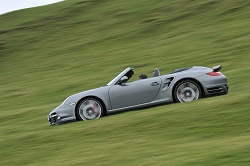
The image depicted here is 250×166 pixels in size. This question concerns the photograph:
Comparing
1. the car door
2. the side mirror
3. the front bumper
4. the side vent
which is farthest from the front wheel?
the front bumper

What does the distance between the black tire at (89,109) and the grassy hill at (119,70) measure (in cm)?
40

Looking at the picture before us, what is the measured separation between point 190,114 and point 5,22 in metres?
32.8

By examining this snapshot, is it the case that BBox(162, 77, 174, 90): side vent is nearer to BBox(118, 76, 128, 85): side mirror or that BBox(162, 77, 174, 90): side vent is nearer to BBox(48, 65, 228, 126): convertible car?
BBox(48, 65, 228, 126): convertible car

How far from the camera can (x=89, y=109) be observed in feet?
40.4

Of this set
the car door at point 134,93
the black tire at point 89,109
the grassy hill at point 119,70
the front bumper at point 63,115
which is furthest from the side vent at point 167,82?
the front bumper at point 63,115

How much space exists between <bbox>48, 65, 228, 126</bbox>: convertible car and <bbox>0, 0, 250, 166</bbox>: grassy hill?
349mm

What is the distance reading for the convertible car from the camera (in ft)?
39.5

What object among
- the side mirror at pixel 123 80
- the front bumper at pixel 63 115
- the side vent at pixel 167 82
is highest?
the side mirror at pixel 123 80

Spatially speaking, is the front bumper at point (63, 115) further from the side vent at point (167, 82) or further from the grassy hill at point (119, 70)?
the side vent at point (167, 82)

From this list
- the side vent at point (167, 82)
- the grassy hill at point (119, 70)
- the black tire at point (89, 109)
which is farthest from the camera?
the black tire at point (89, 109)

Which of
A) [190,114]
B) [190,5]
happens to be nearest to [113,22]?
[190,5]

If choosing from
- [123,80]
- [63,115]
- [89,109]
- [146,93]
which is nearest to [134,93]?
[146,93]

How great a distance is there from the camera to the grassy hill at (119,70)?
869cm

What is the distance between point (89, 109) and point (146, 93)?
1323mm
